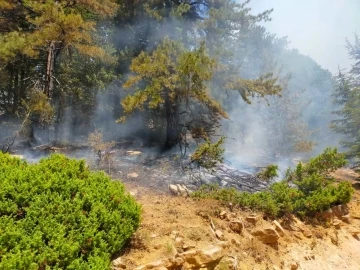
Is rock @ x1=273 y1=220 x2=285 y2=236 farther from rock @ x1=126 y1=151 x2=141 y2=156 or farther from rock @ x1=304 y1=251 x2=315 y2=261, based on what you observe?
rock @ x1=126 y1=151 x2=141 y2=156

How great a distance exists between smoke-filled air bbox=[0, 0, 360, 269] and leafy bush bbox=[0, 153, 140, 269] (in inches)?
1.0

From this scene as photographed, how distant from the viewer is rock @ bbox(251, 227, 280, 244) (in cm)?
575

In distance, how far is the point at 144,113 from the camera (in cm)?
1460

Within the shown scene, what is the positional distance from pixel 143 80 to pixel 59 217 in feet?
33.3

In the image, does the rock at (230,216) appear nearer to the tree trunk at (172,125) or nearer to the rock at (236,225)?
the rock at (236,225)

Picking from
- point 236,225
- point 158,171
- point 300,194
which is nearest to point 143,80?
point 158,171

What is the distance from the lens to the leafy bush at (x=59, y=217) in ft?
9.48

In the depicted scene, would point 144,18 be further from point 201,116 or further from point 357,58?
point 357,58

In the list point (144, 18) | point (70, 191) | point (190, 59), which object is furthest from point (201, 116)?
point (70, 191)

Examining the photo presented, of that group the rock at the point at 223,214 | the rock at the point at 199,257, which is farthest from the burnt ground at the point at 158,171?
the rock at the point at 199,257

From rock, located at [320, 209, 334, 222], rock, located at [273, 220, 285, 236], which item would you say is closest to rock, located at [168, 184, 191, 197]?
rock, located at [273, 220, 285, 236]

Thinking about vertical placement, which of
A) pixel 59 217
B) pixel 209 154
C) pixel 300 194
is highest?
pixel 209 154

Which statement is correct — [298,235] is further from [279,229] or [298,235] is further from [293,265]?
[293,265]

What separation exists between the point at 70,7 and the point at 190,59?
5.81 metres
